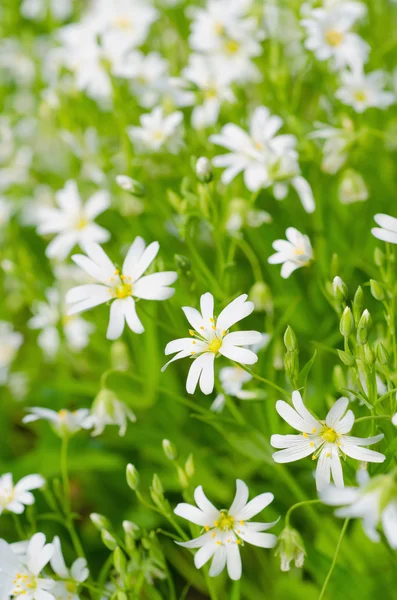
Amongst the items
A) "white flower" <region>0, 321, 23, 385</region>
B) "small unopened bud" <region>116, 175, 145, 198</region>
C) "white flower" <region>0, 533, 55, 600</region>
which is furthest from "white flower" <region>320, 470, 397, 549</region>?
"white flower" <region>0, 321, 23, 385</region>

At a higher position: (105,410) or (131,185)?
(131,185)

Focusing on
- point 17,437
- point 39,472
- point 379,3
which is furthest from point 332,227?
point 17,437

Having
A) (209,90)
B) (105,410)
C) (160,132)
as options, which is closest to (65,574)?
(105,410)

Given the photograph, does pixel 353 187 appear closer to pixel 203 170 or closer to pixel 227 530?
pixel 203 170

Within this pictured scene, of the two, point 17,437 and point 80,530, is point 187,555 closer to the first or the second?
point 80,530

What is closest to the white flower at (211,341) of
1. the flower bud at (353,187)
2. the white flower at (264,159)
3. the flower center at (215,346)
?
the flower center at (215,346)

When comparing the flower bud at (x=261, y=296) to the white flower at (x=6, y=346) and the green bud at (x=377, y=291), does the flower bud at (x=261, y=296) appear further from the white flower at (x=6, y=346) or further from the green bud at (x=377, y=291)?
the white flower at (x=6, y=346)
